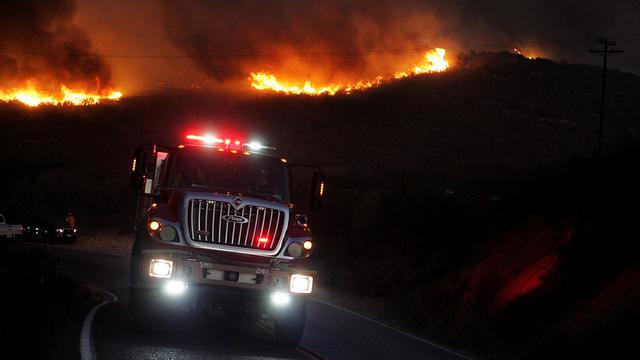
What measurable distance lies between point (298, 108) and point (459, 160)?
30.0 meters

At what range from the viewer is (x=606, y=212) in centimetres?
1827

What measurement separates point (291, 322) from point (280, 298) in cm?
59

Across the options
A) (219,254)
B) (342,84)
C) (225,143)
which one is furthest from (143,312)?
(342,84)

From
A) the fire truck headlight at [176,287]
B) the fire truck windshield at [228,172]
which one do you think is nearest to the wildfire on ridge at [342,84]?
the fire truck windshield at [228,172]

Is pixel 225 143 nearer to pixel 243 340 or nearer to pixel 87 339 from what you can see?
pixel 243 340

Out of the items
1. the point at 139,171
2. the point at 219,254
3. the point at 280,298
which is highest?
the point at 139,171

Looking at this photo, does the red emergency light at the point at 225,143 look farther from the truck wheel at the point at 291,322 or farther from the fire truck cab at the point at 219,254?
the truck wheel at the point at 291,322

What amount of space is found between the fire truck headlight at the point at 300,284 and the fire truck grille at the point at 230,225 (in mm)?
507

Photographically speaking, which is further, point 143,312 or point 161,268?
point 143,312

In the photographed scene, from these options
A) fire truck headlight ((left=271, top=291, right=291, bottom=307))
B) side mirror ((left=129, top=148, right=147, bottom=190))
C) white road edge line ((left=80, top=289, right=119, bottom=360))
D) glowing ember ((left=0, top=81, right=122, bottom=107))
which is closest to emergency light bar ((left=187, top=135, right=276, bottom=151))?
side mirror ((left=129, top=148, right=147, bottom=190))

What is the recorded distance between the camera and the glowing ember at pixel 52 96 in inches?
3935

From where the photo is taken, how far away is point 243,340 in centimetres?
1243

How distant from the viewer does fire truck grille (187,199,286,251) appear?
11.5 m

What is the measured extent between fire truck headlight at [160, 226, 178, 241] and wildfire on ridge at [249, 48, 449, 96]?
91.1m
